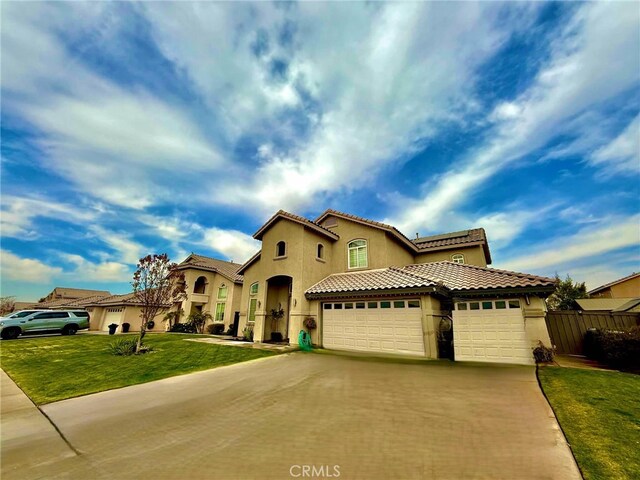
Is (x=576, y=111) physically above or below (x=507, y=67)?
below

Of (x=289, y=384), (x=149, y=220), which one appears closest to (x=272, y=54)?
(x=289, y=384)

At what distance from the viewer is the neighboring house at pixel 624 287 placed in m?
26.6

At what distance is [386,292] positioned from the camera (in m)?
12.6

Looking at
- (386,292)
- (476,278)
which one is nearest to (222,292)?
(386,292)

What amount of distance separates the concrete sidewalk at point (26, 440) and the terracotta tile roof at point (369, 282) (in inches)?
427

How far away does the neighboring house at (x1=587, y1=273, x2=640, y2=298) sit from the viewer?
2661 centimetres

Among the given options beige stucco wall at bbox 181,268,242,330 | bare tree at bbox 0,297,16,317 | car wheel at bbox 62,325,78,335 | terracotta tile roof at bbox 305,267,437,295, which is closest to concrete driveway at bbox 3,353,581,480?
terracotta tile roof at bbox 305,267,437,295

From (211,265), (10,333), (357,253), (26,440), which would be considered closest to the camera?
(26,440)

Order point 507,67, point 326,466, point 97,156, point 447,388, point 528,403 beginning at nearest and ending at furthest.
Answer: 1. point 326,466
2. point 528,403
3. point 447,388
4. point 507,67
5. point 97,156

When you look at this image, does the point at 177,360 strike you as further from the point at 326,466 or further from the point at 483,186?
the point at 483,186

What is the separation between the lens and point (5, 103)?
10.3 meters

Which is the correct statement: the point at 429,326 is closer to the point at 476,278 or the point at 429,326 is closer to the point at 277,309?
the point at 476,278

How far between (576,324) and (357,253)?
1192 cm

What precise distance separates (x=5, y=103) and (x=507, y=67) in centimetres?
2033
